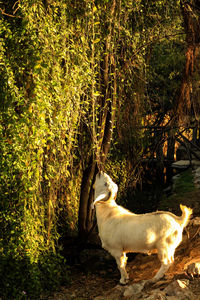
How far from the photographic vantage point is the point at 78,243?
652 cm

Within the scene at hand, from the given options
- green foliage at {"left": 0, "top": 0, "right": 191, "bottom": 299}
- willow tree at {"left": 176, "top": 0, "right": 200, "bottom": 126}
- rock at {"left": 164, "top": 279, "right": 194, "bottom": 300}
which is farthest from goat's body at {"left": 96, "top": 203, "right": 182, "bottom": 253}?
willow tree at {"left": 176, "top": 0, "right": 200, "bottom": 126}

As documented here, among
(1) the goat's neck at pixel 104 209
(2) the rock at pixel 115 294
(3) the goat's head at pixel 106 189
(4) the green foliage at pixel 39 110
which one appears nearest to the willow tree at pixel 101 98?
(4) the green foliage at pixel 39 110

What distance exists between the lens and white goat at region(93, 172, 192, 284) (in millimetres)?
4633

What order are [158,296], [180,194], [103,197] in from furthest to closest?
[180,194]
[103,197]
[158,296]

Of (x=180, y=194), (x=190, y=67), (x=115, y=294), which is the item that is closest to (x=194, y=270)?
(x=115, y=294)

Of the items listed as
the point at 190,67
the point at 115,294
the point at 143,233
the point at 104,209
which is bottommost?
the point at 115,294

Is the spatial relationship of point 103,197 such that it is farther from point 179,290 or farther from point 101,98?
point 101,98

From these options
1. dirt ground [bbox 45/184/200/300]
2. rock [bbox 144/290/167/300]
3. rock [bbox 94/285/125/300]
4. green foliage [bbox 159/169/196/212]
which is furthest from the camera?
green foliage [bbox 159/169/196/212]

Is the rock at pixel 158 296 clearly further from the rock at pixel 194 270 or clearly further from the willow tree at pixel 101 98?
the willow tree at pixel 101 98

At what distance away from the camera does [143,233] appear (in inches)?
183

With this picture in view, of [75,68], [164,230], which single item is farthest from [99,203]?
[75,68]

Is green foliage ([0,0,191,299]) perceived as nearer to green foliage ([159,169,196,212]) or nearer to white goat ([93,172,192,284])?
white goat ([93,172,192,284])

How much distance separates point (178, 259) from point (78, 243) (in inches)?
67.0

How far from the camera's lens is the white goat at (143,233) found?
463cm
